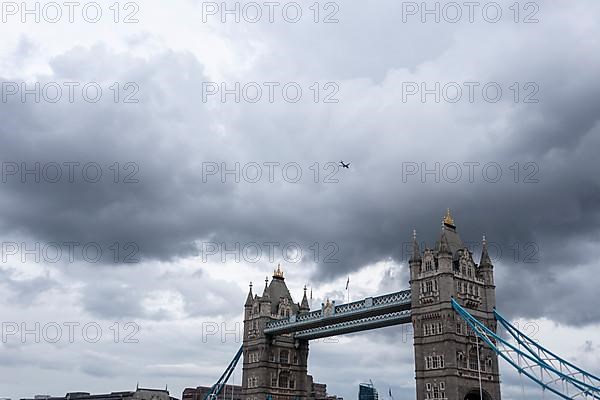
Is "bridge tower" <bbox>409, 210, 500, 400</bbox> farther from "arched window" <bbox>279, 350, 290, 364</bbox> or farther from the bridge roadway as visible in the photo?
"arched window" <bbox>279, 350, 290, 364</bbox>

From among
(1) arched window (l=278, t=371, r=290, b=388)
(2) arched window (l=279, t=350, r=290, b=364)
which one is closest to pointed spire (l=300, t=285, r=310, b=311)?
(2) arched window (l=279, t=350, r=290, b=364)

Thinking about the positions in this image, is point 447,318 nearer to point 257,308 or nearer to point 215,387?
point 257,308

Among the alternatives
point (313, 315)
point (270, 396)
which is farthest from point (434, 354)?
point (270, 396)

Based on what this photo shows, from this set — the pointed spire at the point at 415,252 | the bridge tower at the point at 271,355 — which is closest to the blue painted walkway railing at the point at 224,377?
the bridge tower at the point at 271,355

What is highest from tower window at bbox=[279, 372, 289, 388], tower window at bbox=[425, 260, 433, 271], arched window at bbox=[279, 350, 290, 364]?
tower window at bbox=[425, 260, 433, 271]

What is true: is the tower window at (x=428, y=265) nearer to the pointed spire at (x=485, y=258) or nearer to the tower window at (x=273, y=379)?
the pointed spire at (x=485, y=258)

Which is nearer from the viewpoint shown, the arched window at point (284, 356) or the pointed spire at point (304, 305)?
the arched window at point (284, 356)

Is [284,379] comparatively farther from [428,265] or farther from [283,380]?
[428,265]
